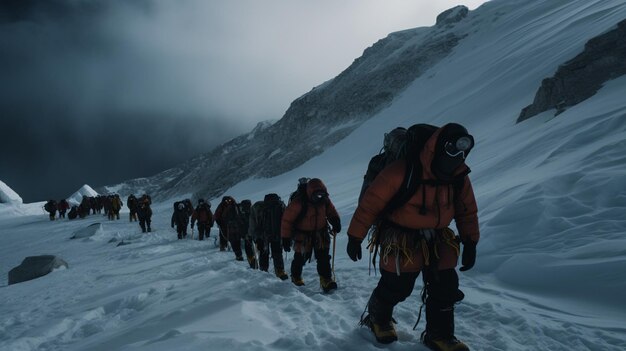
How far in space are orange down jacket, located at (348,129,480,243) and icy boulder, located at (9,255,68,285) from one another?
11384 mm

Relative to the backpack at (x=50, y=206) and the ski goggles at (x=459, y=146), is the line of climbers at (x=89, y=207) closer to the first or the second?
the backpack at (x=50, y=206)

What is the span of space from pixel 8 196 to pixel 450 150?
301 ft

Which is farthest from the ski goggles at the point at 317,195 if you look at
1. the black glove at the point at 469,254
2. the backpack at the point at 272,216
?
the black glove at the point at 469,254

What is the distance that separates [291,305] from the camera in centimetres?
482

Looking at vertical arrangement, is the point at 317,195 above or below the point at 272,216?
above

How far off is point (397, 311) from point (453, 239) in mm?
1661

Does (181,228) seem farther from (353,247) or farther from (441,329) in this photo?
(441,329)

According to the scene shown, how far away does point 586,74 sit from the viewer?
62.1 ft

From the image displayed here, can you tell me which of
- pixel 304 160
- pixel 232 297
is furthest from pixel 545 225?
pixel 304 160

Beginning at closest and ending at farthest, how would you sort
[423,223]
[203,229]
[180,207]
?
1. [423,223]
2. [203,229]
3. [180,207]

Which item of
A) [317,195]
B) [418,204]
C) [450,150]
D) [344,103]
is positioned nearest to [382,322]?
[418,204]

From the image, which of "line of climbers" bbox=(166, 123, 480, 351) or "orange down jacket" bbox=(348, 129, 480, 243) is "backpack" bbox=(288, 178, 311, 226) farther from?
"orange down jacket" bbox=(348, 129, 480, 243)

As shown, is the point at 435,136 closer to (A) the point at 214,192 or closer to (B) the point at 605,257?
(B) the point at 605,257

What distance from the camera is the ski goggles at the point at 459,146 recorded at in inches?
113
